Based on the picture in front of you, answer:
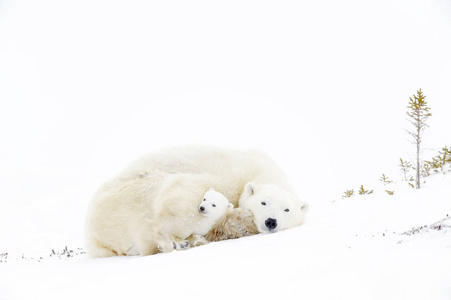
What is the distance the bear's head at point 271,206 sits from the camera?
4.75 meters

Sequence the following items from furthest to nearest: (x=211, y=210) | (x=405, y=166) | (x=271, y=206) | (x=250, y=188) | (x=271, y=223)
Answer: (x=405, y=166) < (x=250, y=188) < (x=271, y=206) < (x=271, y=223) < (x=211, y=210)

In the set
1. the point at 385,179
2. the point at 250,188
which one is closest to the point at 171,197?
the point at 250,188

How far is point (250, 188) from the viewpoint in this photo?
5.11m

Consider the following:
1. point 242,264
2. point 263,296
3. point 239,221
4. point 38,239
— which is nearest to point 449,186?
point 239,221

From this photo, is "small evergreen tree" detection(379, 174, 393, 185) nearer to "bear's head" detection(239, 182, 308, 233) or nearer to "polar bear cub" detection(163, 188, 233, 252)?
"bear's head" detection(239, 182, 308, 233)

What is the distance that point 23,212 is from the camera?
11.2 metres

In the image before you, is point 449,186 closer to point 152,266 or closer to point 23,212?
point 152,266

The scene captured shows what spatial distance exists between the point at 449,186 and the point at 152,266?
553 cm

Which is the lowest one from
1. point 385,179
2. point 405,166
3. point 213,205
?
point 385,179

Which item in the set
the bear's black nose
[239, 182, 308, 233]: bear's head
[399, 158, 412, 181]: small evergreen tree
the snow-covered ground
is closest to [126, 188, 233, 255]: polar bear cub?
[239, 182, 308, 233]: bear's head

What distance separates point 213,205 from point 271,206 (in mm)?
819

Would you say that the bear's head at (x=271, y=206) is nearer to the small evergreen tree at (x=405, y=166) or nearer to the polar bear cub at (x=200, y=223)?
the polar bear cub at (x=200, y=223)

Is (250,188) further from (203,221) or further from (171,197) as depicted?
(171,197)

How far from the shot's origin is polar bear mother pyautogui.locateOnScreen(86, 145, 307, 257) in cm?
469
